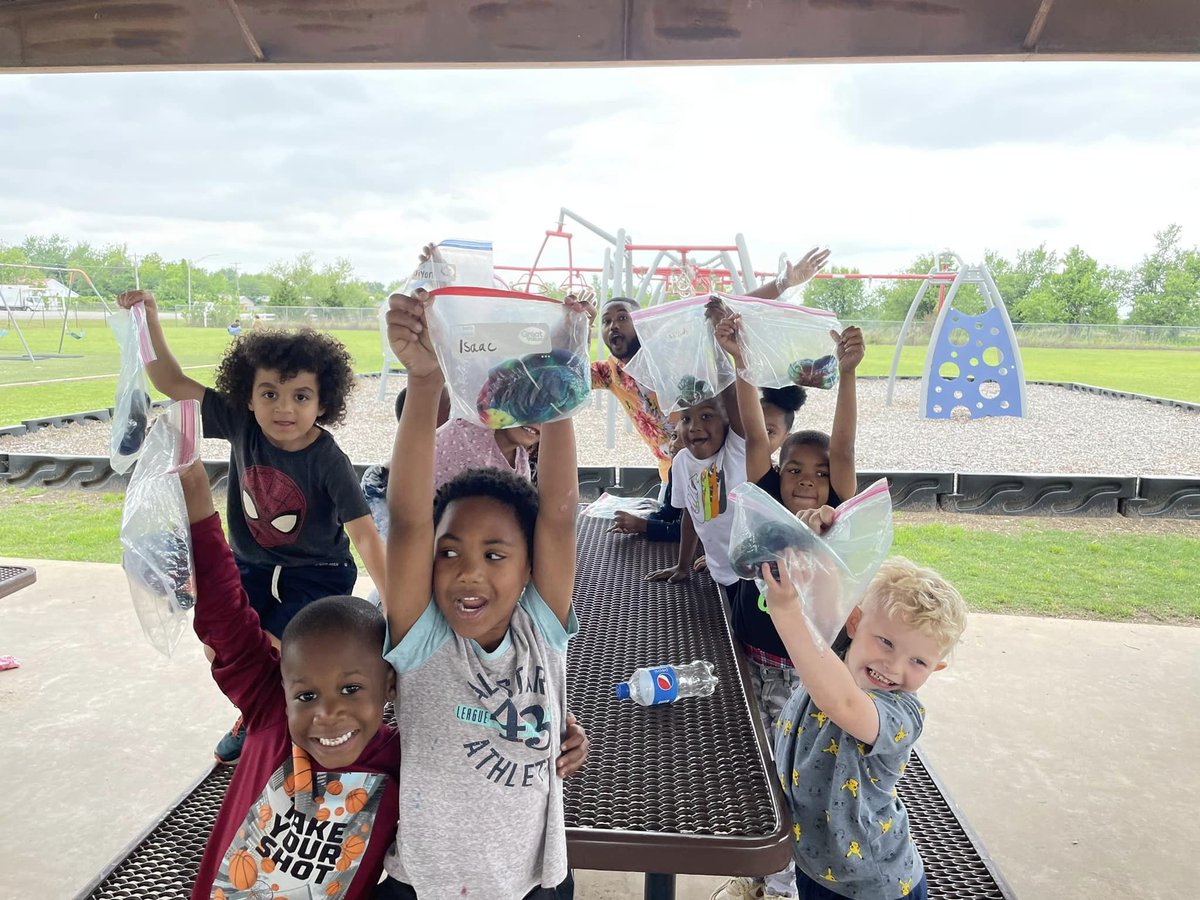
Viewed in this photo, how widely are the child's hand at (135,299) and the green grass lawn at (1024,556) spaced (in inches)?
155

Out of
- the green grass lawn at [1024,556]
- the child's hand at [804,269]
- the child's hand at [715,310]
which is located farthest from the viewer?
the green grass lawn at [1024,556]

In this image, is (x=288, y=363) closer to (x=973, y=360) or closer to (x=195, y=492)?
(x=195, y=492)

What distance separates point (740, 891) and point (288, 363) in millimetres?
1814

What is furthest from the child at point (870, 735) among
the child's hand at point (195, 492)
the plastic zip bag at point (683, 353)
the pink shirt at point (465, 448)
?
the plastic zip bag at point (683, 353)

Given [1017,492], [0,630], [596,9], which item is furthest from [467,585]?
[1017,492]

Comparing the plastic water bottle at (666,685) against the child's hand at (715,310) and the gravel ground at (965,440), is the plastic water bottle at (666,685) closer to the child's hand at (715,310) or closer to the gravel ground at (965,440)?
the child's hand at (715,310)

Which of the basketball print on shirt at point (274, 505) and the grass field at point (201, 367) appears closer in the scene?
the basketball print on shirt at point (274, 505)

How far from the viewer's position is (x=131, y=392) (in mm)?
1756

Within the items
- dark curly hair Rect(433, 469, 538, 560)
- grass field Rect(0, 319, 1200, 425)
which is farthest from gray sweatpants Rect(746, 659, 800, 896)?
grass field Rect(0, 319, 1200, 425)

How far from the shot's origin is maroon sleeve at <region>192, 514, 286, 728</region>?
1.36 meters

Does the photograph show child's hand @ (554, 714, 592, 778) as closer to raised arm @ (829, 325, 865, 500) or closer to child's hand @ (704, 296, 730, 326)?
raised arm @ (829, 325, 865, 500)

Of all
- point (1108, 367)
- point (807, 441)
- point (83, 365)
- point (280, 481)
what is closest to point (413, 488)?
point (280, 481)

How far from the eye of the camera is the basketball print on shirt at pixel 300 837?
1.24m

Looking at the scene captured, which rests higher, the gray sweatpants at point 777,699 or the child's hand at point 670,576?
the child's hand at point 670,576
